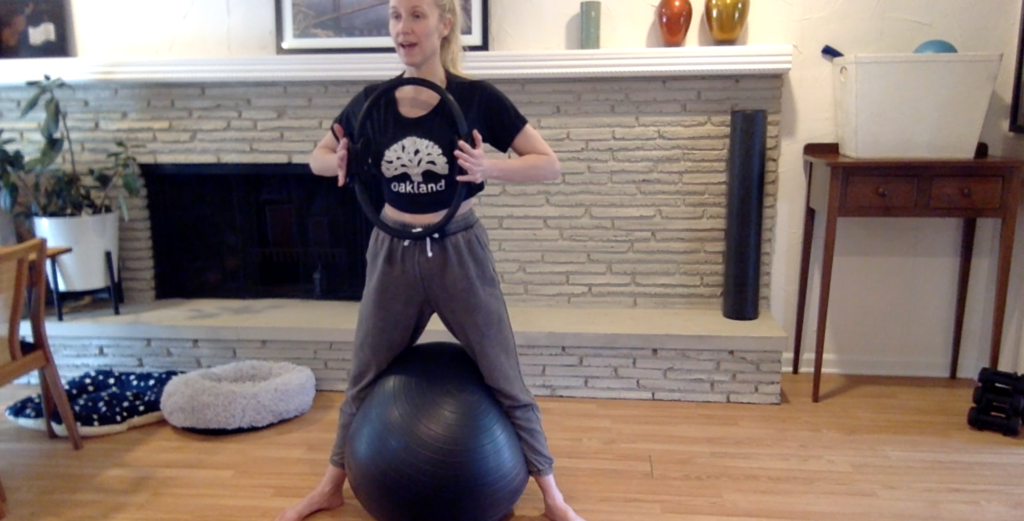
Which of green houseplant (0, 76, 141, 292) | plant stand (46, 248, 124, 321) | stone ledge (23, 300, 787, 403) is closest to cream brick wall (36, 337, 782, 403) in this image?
stone ledge (23, 300, 787, 403)

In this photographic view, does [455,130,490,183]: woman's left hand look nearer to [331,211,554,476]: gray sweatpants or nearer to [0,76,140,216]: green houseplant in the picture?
[331,211,554,476]: gray sweatpants

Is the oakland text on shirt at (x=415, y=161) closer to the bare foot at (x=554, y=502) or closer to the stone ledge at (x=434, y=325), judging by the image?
the bare foot at (x=554, y=502)

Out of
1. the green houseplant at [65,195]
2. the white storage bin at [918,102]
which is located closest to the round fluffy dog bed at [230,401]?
the green houseplant at [65,195]

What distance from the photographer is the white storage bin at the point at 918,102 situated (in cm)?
204

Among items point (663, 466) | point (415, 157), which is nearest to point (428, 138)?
point (415, 157)

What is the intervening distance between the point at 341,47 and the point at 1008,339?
2.41m

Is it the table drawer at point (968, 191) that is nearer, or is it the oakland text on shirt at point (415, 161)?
the oakland text on shirt at point (415, 161)

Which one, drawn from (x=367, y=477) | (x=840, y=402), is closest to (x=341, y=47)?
(x=367, y=477)

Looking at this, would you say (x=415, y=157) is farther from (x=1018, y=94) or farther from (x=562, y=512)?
(x=1018, y=94)

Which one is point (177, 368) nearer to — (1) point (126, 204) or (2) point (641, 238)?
(1) point (126, 204)

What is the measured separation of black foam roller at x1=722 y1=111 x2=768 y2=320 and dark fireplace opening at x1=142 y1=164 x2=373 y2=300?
127 cm

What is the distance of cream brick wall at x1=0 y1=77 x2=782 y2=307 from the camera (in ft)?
7.87

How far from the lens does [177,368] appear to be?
2441 millimetres

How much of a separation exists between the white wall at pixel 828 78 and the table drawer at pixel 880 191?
1.14ft
